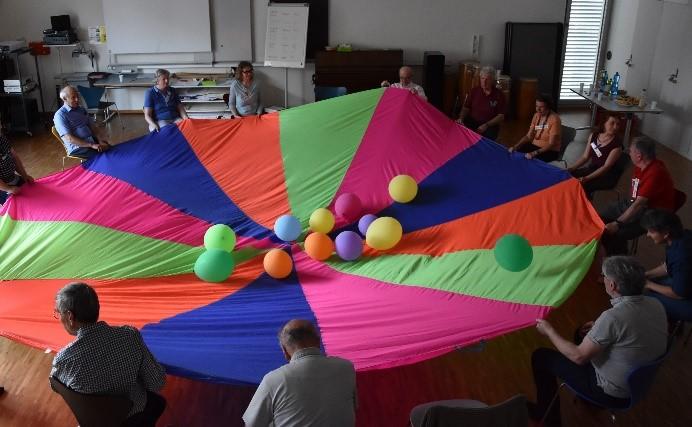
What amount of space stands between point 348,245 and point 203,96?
5.28 m

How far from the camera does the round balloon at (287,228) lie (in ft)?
13.4

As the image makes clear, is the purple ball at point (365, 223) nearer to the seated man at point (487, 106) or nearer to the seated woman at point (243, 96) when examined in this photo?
the seated man at point (487, 106)

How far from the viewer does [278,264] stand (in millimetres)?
3750

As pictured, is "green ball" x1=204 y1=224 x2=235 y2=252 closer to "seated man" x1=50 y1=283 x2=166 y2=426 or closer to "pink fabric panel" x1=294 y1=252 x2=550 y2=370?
"pink fabric panel" x1=294 y1=252 x2=550 y2=370

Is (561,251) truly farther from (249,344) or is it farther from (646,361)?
(249,344)

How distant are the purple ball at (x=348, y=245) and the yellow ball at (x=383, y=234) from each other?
84mm

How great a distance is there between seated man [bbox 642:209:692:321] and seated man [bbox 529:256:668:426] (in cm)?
76

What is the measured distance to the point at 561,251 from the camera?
3891 millimetres

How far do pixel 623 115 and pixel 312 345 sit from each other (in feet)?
21.8

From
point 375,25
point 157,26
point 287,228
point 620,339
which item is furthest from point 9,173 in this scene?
point 375,25

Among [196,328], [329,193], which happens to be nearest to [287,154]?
[329,193]

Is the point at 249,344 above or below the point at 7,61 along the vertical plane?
below

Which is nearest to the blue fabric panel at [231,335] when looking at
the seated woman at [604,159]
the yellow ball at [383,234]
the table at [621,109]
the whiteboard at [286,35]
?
the yellow ball at [383,234]

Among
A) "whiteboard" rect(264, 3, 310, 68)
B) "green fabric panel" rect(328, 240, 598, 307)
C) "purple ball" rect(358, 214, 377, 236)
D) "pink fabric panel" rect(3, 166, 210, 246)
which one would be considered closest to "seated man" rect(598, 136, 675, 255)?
"green fabric panel" rect(328, 240, 598, 307)
